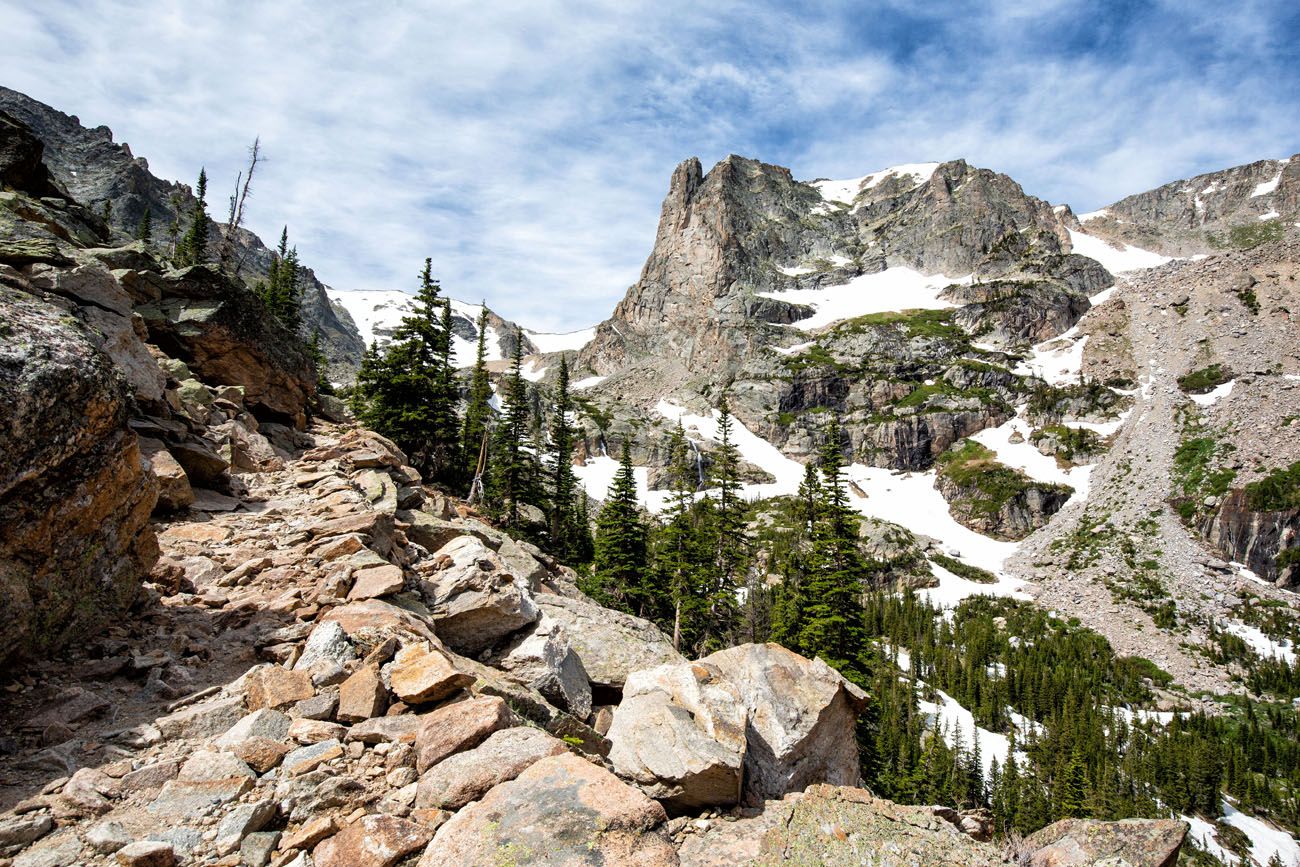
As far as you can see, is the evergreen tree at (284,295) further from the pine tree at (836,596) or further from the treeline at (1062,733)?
the treeline at (1062,733)

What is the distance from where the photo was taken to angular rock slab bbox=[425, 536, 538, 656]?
10.3m

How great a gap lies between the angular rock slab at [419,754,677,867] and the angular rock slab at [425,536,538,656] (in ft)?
17.7

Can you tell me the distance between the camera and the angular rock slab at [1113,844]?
774 centimetres

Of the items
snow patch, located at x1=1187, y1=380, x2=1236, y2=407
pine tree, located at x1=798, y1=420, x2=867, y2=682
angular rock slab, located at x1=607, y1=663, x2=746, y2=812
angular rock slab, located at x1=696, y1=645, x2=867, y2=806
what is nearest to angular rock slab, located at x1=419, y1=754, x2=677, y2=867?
angular rock slab, located at x1=607, y1=663, x2=746, y2=812

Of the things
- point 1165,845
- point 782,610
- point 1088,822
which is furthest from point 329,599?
point 782,610

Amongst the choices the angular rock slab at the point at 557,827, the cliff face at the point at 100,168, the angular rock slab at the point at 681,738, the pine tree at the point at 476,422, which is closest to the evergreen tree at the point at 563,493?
the pine tree at the point at 476,422

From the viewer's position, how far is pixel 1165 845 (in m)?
8.08

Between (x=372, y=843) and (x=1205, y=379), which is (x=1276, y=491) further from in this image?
(x=372, y=843)

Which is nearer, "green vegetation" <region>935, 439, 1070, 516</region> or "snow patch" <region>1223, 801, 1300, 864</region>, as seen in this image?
"snow patch" <region>1223, 801, 1300, 864</region>

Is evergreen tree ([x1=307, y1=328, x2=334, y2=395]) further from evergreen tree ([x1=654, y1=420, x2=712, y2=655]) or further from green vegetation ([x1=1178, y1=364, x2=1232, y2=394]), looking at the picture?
green vegetation ([x1=1178, y1=364, x2=1232, y2=394])

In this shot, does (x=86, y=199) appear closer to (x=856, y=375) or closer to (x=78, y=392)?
(x=78, y=392)

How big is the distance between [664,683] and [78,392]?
9401mm

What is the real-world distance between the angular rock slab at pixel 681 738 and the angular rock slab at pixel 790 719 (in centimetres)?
72

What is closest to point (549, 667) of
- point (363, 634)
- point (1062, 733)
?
point (363, 634)
